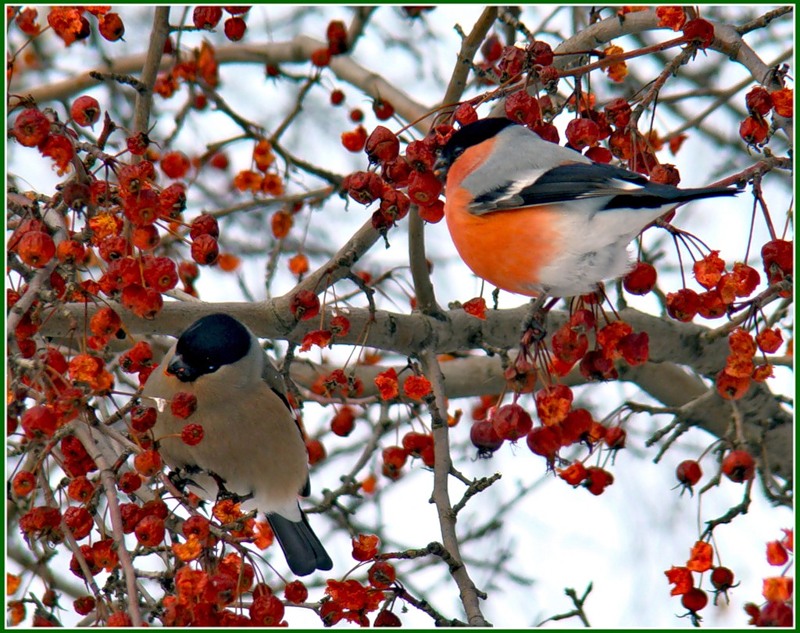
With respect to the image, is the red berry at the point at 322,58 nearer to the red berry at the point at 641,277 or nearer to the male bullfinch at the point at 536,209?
the male bullfinch at the point at 536,209

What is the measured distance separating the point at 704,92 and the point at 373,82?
1424 mm

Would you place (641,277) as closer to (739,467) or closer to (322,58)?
(739,467)

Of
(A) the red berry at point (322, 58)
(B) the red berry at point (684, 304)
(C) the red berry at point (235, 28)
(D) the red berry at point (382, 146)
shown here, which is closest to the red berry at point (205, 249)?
(D) the red berry at point (382, 146)

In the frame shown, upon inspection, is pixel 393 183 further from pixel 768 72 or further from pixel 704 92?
pixel 704 92

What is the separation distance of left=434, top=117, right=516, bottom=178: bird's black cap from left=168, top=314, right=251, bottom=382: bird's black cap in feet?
2.63

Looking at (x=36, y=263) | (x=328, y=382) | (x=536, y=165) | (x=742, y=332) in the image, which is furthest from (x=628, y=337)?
(x=36, y=263)

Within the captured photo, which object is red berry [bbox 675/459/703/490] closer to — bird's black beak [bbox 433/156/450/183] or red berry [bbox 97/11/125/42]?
bird's black beak [bbox 433/156/450/183]

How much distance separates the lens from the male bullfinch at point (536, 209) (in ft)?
8.75

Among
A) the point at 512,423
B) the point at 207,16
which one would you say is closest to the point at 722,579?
the point at 512,423

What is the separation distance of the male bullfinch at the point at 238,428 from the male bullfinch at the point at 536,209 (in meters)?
0.81

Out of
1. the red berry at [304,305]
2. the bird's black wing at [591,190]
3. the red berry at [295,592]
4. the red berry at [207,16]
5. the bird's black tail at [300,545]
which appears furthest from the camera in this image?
the bird's black tail at [300,545]

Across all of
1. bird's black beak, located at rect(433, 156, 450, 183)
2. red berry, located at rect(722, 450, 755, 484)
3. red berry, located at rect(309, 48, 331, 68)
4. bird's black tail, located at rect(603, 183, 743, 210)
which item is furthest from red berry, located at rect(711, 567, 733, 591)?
red berry, located at rect(309, 48, 331, 68)

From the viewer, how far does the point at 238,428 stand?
3418 millimetres

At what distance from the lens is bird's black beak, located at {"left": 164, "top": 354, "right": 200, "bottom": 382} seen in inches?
124
